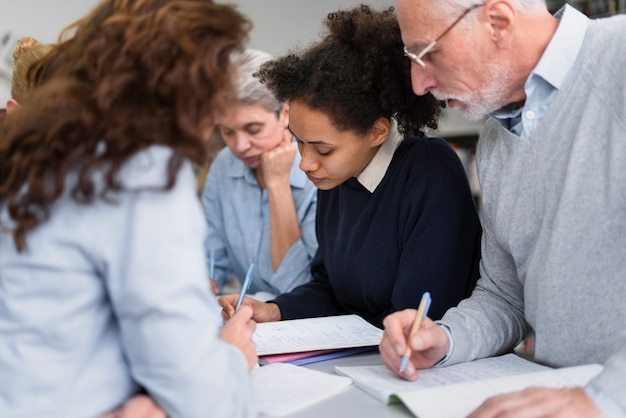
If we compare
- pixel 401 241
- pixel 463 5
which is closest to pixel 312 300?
pixel 401 241

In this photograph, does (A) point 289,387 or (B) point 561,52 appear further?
(B) point 561,52

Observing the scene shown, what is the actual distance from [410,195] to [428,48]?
1.08 feet

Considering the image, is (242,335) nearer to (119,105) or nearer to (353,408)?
(353,408)

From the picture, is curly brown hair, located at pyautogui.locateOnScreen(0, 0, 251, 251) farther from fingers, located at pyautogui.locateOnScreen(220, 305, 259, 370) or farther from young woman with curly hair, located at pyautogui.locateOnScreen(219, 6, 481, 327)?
young woman with curly hair, located at pyautogui.locateOnScreen(219, 6, 481, 327)

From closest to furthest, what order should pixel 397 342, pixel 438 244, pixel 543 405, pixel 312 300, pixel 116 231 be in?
pixel 116 231 < pixel 543 405 < pixel 397 342 < pixel 438 244 < pixel 312 300

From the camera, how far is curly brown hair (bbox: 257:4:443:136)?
4.69 feet

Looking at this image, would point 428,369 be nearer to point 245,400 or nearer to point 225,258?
point 245,400

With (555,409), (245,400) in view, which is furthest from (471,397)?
(245,400)

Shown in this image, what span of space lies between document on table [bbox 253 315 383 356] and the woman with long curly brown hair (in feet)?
1.30

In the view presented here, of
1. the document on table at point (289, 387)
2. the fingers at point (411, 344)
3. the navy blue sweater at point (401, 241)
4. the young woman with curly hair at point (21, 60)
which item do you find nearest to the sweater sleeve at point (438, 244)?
the navy blue sweater at point (401, 241)

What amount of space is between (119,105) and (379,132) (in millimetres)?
824

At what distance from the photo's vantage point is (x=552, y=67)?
112 centimetres

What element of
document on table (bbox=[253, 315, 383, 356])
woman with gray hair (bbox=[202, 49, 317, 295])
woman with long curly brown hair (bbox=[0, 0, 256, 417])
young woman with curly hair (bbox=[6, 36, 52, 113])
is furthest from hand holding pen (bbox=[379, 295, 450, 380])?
young woman with curly hair (bbox=[6, 36, 52, 113])

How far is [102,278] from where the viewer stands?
0.76 metres
